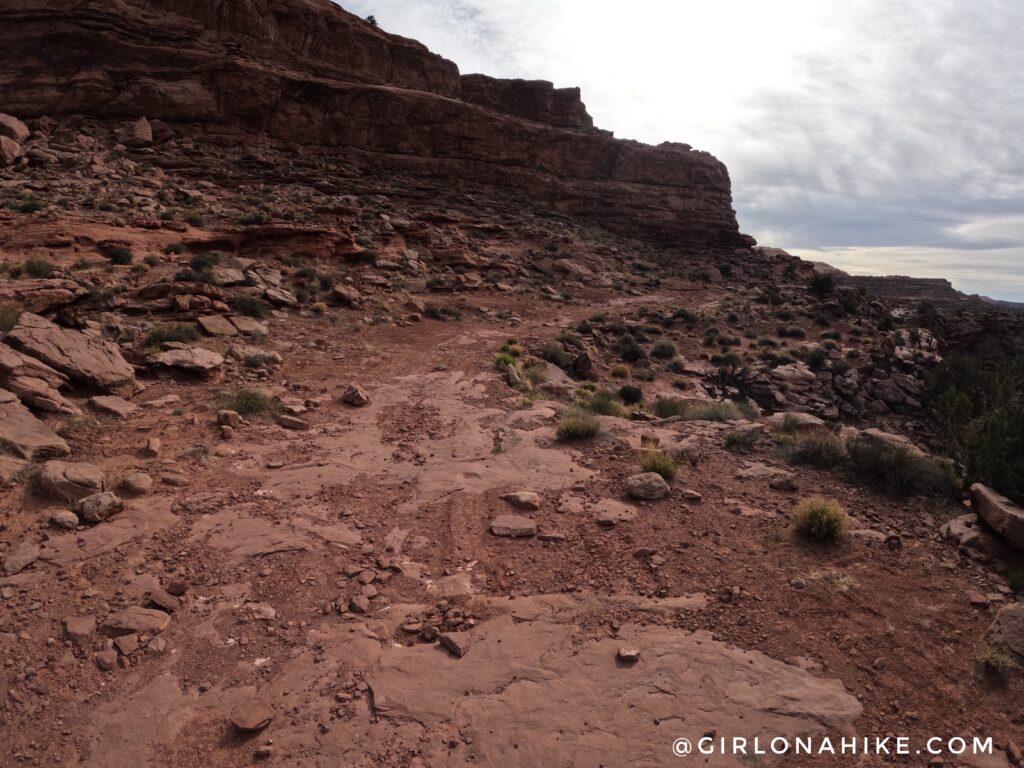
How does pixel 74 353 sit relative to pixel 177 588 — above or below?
above

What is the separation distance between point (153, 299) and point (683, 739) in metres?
14.7

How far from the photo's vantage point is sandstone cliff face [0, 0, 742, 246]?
28.6 m

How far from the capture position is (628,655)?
4.20 m

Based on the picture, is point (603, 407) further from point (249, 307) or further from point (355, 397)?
point (249, 307)

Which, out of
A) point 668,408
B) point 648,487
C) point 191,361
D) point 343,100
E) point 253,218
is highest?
point 343,100

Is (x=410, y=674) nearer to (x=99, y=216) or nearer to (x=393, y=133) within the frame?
(x=99, y=216)

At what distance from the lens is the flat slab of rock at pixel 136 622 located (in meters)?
4.25

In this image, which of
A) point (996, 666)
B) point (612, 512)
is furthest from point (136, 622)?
Answer: point (996, 666)

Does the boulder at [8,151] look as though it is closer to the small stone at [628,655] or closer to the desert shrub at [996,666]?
the small stone at [628,655]

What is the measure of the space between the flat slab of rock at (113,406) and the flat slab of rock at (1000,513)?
1104 centimetres

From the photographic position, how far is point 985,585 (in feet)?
16.5

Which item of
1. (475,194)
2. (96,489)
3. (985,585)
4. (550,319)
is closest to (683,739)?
(985,585)

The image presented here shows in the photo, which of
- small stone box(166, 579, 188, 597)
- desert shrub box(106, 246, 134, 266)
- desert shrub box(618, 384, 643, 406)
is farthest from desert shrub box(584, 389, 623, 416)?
desert shrub box(106, 246, 134, 266)

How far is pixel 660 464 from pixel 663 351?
1581cm
